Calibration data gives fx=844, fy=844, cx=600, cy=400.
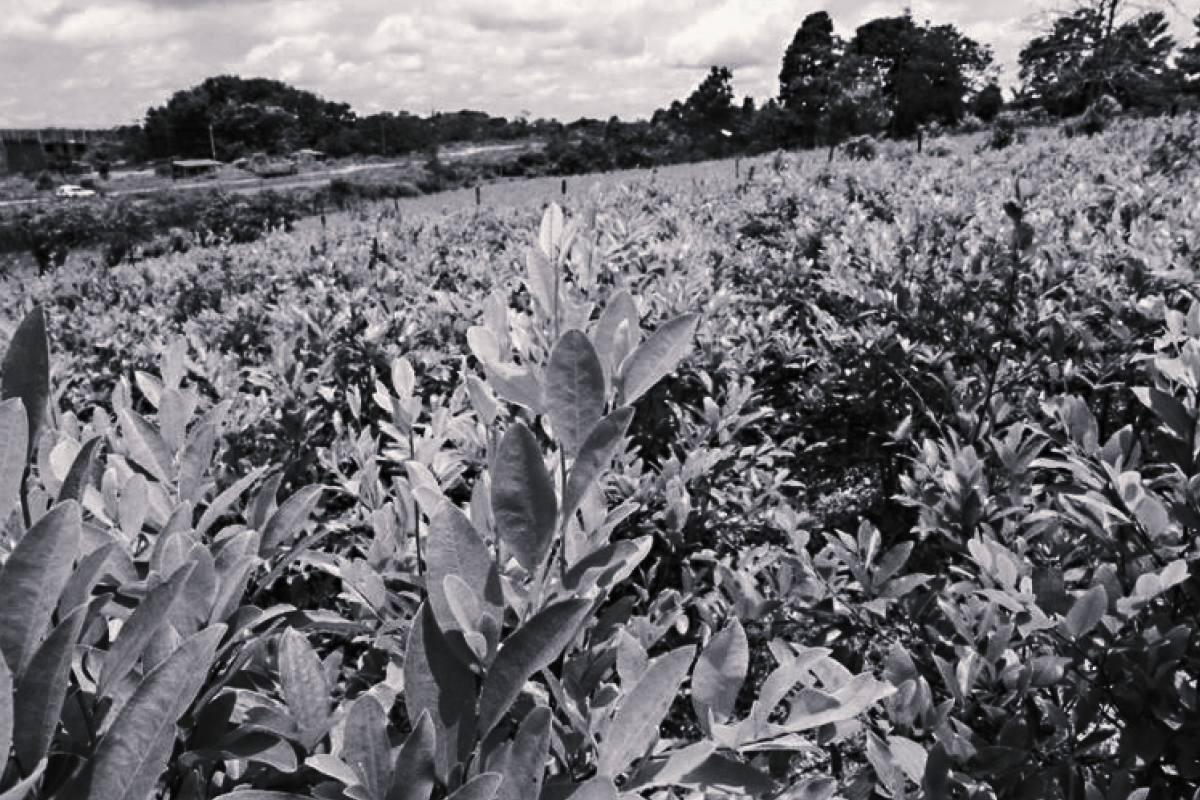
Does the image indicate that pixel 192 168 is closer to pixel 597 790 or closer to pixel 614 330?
pixel 614 330

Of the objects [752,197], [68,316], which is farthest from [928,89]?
[68,316]

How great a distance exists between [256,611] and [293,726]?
126 mm

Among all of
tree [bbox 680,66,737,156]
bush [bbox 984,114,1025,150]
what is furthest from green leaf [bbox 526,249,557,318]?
tree [bbox 680,66,737,156]

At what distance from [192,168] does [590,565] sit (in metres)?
116

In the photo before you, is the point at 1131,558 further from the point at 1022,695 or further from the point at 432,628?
the point at 432,628

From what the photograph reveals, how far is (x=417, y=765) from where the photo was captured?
66 centimetres

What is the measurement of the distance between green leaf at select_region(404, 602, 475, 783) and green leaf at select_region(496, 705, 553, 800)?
0.16 feet

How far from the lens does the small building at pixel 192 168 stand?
94.6 metres

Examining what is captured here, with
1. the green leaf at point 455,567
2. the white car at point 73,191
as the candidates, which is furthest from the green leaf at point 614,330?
the white car at point 73,191

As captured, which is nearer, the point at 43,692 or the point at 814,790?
the point at 43,692

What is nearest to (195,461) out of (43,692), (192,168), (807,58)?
(43,692)

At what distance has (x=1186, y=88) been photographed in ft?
197

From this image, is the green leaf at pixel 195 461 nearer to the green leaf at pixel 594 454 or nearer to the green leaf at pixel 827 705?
the green leaf at pixel 594 454

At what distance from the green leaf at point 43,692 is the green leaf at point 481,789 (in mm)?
286
